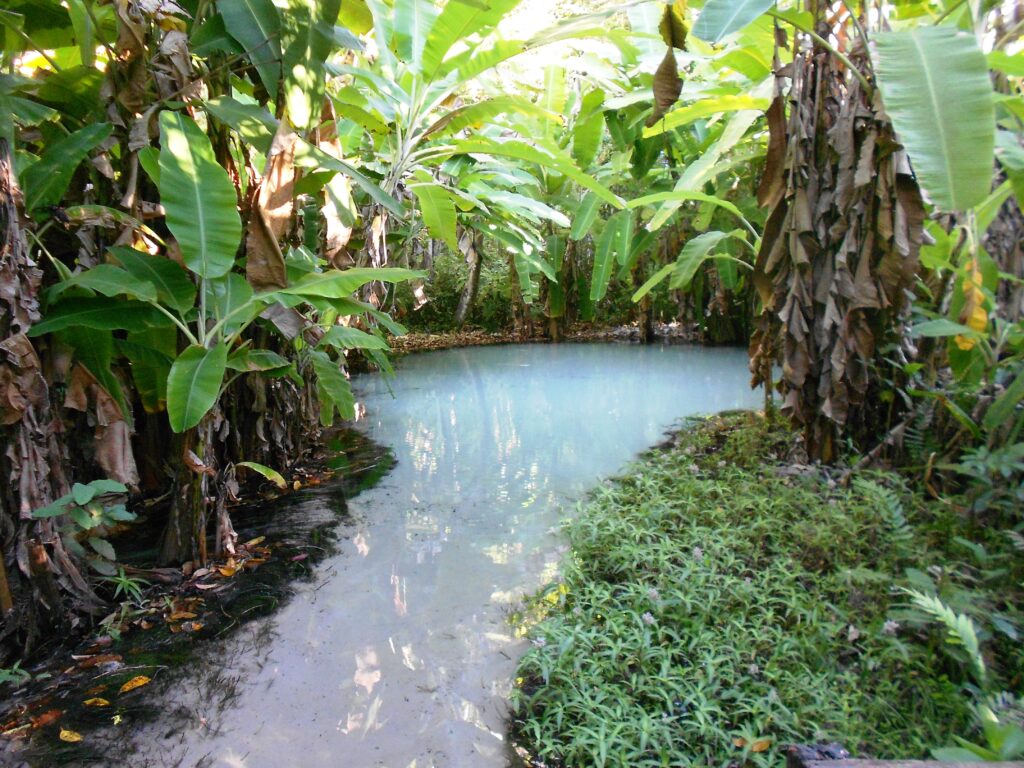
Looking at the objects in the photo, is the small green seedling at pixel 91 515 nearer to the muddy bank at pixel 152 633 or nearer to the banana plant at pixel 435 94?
the muddy bank at pixel 152 633

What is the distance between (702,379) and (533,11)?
757 centimetres

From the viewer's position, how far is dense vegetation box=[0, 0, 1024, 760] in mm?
1948

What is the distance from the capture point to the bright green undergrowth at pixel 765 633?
1.57 m

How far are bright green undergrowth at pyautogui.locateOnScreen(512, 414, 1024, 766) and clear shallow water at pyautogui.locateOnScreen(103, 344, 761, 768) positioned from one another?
0.19 metres

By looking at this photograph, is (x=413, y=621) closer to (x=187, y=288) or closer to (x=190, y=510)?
(x=190, y=510)

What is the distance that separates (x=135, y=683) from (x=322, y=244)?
8.15 feet

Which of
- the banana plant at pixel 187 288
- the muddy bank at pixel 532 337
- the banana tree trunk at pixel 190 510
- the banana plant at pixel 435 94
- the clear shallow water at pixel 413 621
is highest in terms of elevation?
the banana plant at pixel 435 94

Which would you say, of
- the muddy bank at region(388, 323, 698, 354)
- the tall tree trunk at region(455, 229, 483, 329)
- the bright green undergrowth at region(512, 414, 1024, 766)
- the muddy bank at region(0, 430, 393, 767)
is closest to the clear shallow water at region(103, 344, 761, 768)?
the muddy bank at region(0, 430, 393, 767)

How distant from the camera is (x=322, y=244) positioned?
3.66 m

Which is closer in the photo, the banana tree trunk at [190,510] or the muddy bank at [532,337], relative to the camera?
the banana tree trunk at [190,510]

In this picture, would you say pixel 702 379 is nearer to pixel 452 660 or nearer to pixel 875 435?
pixel 875 435

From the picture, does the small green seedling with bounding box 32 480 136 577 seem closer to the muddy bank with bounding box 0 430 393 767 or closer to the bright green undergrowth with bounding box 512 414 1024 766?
the muddy bank with bounding box 0 430 393 767

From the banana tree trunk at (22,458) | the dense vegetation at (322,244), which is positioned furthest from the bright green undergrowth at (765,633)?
the banana tree trunk at (22,458)

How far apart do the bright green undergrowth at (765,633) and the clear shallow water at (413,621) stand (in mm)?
188
